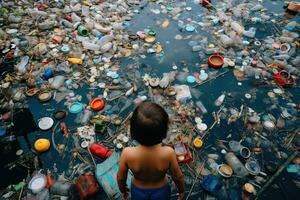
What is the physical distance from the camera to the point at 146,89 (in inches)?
149

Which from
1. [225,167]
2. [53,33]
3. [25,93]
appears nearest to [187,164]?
[225,167]

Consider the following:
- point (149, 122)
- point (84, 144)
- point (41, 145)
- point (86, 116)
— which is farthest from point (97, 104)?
point (149, 122)

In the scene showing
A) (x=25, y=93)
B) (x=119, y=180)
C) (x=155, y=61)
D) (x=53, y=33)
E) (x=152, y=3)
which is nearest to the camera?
(x=119, y=180)

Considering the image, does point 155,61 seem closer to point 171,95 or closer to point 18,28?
point 171,95

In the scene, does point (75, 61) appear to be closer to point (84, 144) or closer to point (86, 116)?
point (86, 116)

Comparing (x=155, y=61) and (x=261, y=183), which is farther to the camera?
(x=155, y=61)

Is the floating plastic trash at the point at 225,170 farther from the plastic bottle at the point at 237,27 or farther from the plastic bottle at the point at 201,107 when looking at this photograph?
the plastic bottle at the point at 237,27

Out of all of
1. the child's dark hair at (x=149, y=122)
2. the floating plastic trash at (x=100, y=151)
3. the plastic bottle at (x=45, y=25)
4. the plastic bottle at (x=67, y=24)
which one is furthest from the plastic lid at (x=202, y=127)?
the plastic bottle at (x=45, y=25)

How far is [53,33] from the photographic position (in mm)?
4660

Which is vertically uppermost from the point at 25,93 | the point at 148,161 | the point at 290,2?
the point at 148,161

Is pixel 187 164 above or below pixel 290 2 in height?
below

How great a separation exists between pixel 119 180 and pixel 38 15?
4.12 m

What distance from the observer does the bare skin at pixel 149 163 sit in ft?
5.94

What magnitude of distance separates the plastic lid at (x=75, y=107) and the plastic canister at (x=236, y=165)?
76.8 inches
